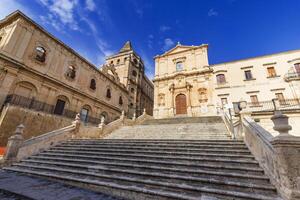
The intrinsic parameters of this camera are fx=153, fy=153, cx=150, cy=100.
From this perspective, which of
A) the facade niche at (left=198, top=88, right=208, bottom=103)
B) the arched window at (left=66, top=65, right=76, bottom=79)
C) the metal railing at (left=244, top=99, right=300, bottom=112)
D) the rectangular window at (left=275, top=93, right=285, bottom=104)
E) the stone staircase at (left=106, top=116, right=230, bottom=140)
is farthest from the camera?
the facade niche at (left=198, top=88, right=208, bottom=103)

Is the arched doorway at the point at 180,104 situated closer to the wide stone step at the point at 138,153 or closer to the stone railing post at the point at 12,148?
the wide stone step at the point at 138,153

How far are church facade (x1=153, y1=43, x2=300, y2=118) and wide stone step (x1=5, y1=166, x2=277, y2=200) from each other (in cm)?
1703

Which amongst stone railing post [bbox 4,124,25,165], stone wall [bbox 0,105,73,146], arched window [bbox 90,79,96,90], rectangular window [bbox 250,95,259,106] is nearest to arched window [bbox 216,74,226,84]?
rectangular window [bbox 250,95,259,106]

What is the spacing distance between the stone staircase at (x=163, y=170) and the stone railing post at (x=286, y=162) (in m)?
0.34

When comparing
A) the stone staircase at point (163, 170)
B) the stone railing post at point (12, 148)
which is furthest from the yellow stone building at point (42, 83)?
the stone staircase at point (163, 170)

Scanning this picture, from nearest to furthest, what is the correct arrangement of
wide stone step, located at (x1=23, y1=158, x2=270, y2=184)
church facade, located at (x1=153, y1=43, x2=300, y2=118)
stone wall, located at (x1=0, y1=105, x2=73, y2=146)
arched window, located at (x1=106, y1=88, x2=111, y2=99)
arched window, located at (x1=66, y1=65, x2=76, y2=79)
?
wide stone step, located at (x1=23, y1=158, x2=270, y2=184) < stone wall, located at (x1=0, y1=105, x2=73, y2=146) < arched window, located at (x1=66, y1=65, x2=76, y2=79) < church facade, located at (x1=153, y1=43, x2=300, y2=118) < arched window, located at (x1=106, y1=88, x2=111, y2=99)

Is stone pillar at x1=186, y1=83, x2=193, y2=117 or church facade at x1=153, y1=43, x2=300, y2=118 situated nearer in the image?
church facade at x1=153, y1=43, x2=300, y2=118

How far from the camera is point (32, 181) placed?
480 centimetres

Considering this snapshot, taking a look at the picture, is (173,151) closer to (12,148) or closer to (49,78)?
(12,148)

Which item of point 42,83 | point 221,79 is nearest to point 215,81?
point 221,79

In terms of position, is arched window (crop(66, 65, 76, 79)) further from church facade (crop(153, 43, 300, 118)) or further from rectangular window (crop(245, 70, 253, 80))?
rectangular window (crop(245, 70, 253, 80))

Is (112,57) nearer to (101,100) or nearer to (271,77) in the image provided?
(101,100)

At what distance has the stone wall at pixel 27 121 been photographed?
35.7ft

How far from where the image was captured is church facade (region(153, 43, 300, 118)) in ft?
61.1
